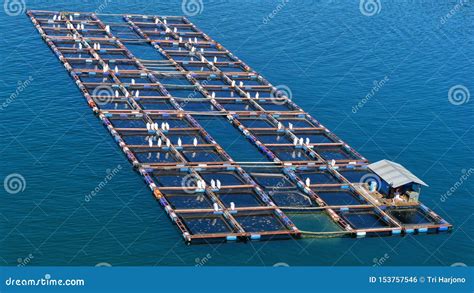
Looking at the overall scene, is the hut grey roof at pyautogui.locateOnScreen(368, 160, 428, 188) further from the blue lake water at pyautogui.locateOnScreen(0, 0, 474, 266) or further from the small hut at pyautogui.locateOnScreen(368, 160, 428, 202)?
the blue lake water at pyautogui.locateOnScreen(0, 0, 474, 266)

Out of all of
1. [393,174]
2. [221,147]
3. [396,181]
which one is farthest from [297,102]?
[396,181]

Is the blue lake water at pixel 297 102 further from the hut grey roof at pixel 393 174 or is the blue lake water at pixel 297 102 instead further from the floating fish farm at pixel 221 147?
the hut grey roof at pixel 393 174

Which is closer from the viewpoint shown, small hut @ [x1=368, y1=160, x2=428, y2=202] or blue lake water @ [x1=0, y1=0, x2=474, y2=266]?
blue lake water @ [x1=0, y1=0, x2=474, y2=266]

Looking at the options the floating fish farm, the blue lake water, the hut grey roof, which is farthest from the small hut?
the blue lake water

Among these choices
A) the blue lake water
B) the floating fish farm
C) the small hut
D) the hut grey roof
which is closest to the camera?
the blue lake water

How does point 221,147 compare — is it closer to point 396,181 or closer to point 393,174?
point 393,174

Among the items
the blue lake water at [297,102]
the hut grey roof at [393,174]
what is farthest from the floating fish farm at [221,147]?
the blue lake water at [297,102]

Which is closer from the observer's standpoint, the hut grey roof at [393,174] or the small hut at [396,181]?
the hut grey roof at [393,174]
